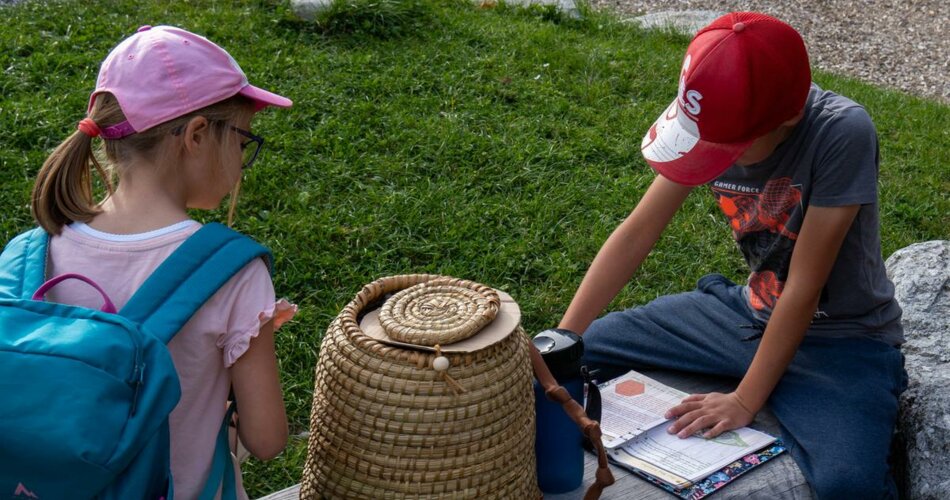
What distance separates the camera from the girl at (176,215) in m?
1.72

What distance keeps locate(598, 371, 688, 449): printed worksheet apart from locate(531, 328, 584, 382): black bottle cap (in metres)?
0.38

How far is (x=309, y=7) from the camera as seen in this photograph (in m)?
5.81

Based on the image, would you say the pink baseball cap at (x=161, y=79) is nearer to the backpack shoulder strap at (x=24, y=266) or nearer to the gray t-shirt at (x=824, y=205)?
the backpack shoulder strap at (x=24, y=266)

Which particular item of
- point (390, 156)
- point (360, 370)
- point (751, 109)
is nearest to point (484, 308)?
point (360, 370)

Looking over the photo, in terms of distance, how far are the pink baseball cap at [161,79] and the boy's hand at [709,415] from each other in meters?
1.42

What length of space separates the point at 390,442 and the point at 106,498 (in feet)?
1.69

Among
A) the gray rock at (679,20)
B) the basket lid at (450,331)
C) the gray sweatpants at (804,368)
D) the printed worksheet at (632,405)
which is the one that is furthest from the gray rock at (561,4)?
the basket lid at (450,331)

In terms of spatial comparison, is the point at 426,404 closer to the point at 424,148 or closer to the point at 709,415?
the point at 709,415

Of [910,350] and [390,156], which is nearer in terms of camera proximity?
[910,350]

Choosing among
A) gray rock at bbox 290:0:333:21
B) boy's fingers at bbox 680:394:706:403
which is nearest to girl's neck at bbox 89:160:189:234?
boy's fingers at bbox 680:394:706:403

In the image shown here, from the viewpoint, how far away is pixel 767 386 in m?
2.54

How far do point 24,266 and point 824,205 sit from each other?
1.83 m

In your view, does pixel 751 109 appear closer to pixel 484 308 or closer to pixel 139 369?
pixel 484 308

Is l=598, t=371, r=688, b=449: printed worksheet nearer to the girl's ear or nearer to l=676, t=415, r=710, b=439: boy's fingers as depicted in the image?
l=676, t=415, r=710, b=439: boy's fingers
